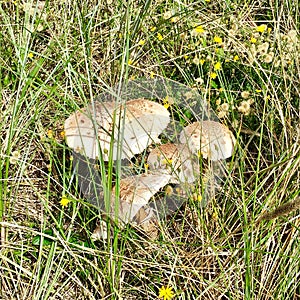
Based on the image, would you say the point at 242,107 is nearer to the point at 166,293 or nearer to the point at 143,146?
the point at 143,146

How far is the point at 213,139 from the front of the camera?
2.00m

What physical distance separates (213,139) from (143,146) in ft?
0.82

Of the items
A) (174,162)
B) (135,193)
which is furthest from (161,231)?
(174,162)

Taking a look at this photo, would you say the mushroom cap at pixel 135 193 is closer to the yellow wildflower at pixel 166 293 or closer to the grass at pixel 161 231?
the grass at pixel 161 231

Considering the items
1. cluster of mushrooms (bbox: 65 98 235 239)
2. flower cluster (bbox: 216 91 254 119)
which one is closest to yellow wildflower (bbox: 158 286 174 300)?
cluster of mushrooms (bbox: 65 98 235 239)

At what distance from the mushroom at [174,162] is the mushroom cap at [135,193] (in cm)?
6

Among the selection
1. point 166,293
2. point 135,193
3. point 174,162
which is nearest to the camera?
point 166,293

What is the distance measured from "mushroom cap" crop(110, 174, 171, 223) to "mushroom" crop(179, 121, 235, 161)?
0.73 ft

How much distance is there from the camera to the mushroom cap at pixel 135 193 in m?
1.81

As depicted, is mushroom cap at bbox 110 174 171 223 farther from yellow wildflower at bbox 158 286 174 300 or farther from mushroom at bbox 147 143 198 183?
yellow wildflower at bbox 158 286 174 300

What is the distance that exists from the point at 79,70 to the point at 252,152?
2.69 ft

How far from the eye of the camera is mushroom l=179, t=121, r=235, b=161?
1996 mm

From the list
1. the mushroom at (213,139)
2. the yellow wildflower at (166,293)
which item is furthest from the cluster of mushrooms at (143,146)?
the yellow wildflower at (166,293)

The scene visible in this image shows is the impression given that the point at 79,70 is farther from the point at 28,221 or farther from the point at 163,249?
the point at 163,249
